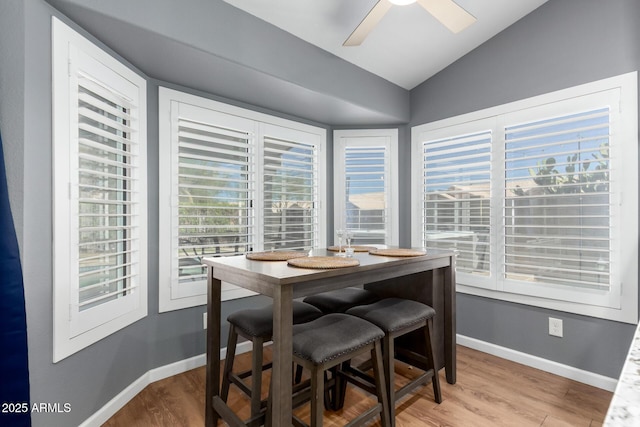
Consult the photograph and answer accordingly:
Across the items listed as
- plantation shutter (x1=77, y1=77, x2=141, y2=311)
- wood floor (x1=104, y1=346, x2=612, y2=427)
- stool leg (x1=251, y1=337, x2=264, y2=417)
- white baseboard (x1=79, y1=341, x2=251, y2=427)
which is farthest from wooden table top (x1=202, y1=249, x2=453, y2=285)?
white baseboard (x1=79, y1=341, x2=251, y2=427)

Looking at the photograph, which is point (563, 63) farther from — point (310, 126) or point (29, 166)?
point (29, 166)

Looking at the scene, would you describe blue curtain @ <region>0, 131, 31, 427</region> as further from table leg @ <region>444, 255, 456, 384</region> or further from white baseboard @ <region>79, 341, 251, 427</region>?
table leg @ <region>444, 255, 456, 384</region>

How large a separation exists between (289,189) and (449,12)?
1.98m

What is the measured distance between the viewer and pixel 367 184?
367 centimetres

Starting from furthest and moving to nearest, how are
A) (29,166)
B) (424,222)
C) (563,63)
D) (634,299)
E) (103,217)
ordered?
(424,222)
(563,63)
(634,299)
(103,217)
(29,166)

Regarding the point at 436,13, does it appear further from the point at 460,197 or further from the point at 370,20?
the point at 460,197

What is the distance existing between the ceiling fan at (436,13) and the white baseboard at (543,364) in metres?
2.56

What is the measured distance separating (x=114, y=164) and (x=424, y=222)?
2.80m

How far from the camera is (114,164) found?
6.72ft

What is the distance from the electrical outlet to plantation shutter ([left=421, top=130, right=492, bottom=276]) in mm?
591

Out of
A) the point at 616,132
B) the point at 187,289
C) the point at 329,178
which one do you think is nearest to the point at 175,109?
the point at 187,289

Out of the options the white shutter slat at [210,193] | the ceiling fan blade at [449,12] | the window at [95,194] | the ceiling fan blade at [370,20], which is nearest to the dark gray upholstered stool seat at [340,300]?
the white shutter slat at [210,193]

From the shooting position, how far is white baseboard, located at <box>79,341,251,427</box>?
1.92 m

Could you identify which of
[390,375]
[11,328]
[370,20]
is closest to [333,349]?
[390,375]
